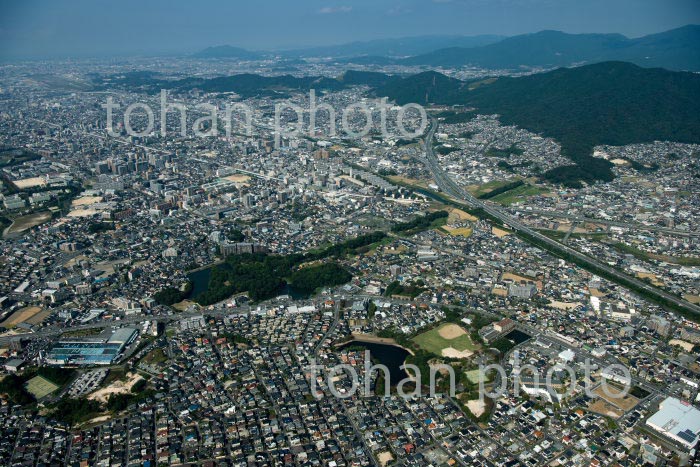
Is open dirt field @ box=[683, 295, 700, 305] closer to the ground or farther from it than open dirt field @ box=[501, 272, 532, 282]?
farther from it

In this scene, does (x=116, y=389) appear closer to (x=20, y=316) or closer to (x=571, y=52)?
(x=20, y=316)

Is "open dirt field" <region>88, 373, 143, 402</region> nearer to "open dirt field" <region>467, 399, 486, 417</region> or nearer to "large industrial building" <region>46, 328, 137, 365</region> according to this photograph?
"large industrial building" <region>46, 328, 137, 365</region>

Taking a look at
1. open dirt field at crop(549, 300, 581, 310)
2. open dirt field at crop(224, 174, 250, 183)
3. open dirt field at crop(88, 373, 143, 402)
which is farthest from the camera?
open dirt field at crop(224, 174, 250, 183)

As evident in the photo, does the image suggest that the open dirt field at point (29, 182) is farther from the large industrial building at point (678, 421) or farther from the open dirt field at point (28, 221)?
the large industrial building at point (678, 421)

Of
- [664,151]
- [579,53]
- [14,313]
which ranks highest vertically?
[579,53]

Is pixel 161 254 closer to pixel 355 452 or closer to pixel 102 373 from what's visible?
pixel 102 373

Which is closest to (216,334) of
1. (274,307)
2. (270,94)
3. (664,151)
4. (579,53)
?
(274,307)

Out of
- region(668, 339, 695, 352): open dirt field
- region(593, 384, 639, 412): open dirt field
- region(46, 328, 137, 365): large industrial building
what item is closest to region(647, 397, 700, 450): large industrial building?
region(593, 384, 639, 412): open dirt field
